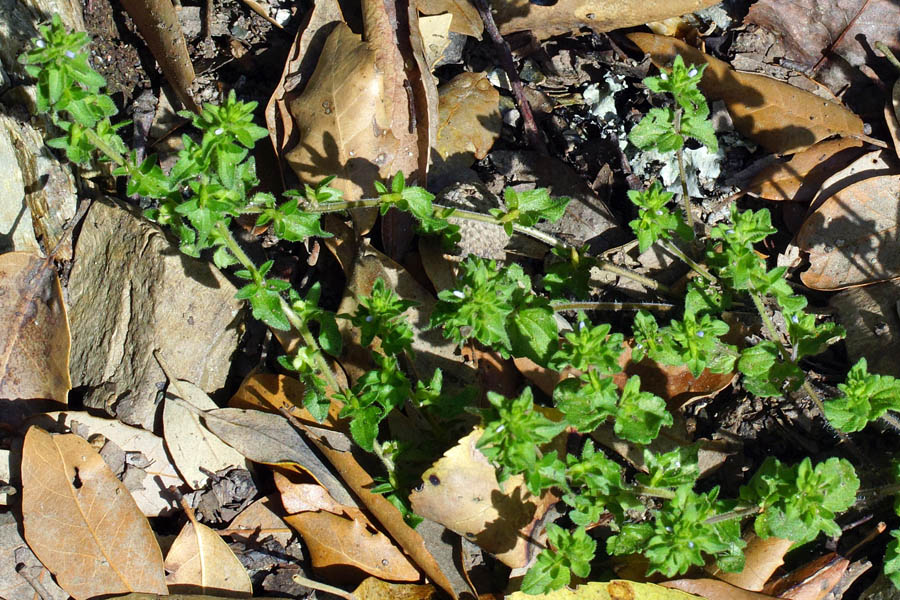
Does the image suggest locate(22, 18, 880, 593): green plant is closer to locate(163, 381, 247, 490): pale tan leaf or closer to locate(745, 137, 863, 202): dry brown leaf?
locate(163, 381, 247, 490): pale tan leaf

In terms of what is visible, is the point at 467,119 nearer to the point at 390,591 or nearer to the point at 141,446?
the point at 141,446

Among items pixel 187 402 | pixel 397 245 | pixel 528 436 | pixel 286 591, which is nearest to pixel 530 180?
pixel 397 245

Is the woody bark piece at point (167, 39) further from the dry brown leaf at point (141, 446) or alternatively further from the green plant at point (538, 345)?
the dry brown leaf at point (141, 446)

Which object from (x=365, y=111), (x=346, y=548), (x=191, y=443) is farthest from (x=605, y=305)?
(x=191, y=443)

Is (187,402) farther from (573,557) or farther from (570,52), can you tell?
(570,52)

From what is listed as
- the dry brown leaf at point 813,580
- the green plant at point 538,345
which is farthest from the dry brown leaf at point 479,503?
the dry brown leaf at point 813,580

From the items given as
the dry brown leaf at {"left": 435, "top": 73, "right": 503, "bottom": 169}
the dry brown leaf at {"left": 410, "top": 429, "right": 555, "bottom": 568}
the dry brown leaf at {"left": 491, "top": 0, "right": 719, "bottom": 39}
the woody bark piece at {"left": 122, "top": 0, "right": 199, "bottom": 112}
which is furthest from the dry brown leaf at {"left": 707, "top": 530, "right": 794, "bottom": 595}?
the woody bark piece at {"left": 122, "top": 0, "right": 199, "bottom": 112}
